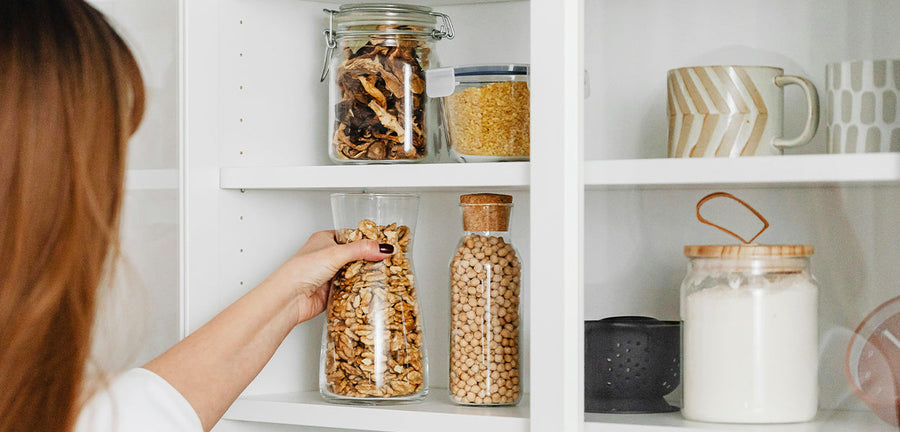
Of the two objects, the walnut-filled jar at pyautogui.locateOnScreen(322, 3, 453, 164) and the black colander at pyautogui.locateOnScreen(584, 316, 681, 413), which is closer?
the black colander at pyautogui.locateOnScreen(584, 316, 681, 413)

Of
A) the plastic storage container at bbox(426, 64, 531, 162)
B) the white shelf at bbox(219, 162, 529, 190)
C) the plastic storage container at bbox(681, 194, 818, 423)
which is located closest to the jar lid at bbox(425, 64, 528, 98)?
the plastic storage container at bbox(426, 64, 531, 162)

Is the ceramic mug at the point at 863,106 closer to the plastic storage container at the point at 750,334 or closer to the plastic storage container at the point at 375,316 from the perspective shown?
the plastic storage container at the point at 750,334

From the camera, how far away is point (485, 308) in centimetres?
105

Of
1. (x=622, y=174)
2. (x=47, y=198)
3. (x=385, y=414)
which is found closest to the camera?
(x=47, y=198)

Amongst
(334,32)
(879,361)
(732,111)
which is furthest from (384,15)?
(879,361)

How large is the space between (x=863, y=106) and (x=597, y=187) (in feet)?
0.84

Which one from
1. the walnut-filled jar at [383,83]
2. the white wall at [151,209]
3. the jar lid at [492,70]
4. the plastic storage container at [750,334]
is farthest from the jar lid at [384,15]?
the plastic storage container at [750,334]

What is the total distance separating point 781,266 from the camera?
34.5 inches

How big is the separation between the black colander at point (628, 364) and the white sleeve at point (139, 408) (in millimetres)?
412

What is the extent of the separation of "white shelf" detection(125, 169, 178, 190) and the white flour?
63 cm

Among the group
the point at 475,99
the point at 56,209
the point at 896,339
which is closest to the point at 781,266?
the point at 896,339

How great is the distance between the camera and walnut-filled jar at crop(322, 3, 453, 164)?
110 cm

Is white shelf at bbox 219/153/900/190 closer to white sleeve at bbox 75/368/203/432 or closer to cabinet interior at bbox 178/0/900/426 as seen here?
cabinet interior at bbox 178/0/900/426

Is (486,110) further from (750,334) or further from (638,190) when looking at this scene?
(750,334)
